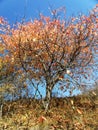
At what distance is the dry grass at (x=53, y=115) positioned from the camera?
11.6 m

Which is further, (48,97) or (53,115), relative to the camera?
(48,97)

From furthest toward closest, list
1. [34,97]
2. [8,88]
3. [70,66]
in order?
[34,97] → [70,66] → [8,88]

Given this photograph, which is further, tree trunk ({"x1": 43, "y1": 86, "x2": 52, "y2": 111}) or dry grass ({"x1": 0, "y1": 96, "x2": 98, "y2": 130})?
tree trunk ({"x1": 43, "y1": 86, "x2": 52, "y2": 111})

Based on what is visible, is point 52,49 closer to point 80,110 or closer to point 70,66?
point 70,66

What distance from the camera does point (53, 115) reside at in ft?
44.9

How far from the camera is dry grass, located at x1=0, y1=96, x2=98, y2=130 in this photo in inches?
456

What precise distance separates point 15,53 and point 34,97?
256cm

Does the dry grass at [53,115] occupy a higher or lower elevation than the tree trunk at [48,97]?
lower

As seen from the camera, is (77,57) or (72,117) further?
(77,57)

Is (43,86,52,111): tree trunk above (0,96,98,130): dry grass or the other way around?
above

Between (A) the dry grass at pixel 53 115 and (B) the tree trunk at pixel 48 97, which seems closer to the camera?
(A) the dry grass at pixel 53 115

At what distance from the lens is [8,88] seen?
14.2 metres

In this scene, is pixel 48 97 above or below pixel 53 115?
above

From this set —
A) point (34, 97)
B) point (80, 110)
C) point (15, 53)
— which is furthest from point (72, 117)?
point (15, 53)
